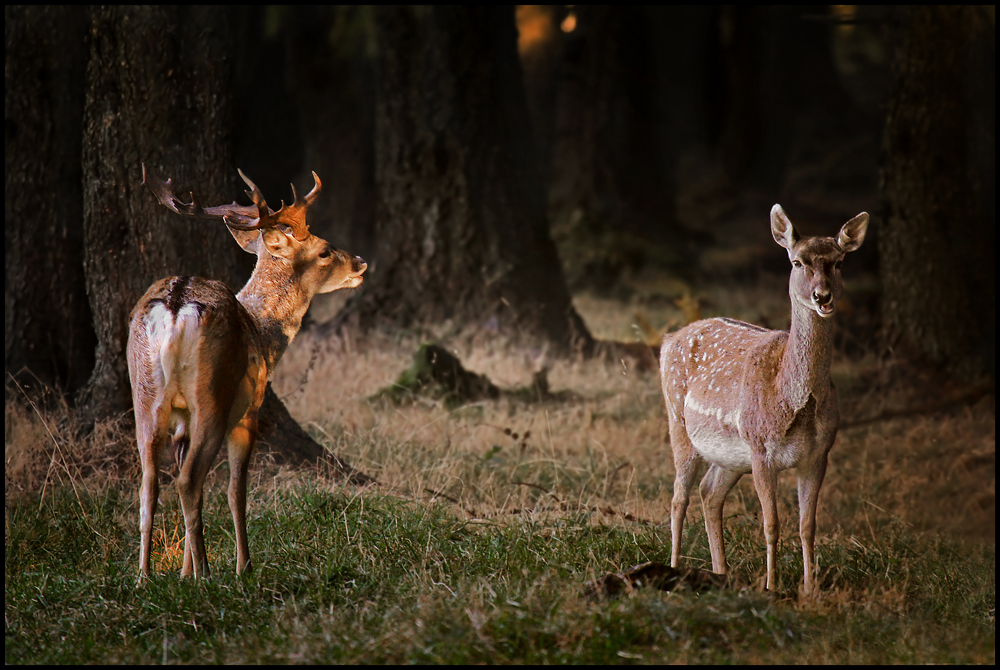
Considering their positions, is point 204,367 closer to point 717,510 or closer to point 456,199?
point 717,510

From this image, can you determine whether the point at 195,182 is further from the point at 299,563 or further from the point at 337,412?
the point at 299,563

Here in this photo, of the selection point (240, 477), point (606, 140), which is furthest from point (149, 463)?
point (606, 140)

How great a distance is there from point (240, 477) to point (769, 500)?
104 inches

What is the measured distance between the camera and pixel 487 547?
18.5ft

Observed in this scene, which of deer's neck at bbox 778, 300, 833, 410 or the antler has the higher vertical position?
the antler

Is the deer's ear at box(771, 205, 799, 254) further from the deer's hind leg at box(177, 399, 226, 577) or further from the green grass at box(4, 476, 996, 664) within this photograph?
the deer's hind leg at box(177, 399, 226, 577)

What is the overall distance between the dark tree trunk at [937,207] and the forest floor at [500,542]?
1.78ft

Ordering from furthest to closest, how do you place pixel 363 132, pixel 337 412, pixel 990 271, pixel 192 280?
1. pixel 363 132
2. pixel 990 271
3. pixel 337 412
4. pixel 192 280

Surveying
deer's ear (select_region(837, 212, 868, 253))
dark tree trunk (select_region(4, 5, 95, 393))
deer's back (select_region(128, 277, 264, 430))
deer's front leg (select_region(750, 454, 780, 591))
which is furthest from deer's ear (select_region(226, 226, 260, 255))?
dark tree trunk (select_region(4, 5, 95, 393))

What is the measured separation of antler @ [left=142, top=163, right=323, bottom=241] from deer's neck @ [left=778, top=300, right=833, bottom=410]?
8.57 feet

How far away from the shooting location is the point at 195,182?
7.16 m

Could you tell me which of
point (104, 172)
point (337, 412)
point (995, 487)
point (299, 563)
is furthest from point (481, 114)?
point (299, 563)

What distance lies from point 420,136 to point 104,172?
531 centimetres

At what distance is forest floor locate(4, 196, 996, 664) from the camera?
4391 millimetres
